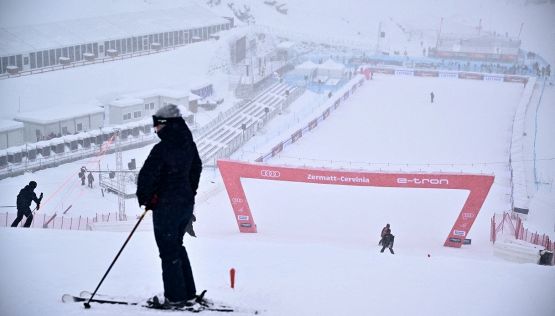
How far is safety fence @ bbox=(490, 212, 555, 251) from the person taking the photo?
594 inches

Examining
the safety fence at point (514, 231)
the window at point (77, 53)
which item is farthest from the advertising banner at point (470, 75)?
the safety fence at point (514, 231)

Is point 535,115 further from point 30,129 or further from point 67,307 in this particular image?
point 67,307

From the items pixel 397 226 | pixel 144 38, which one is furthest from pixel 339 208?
pixel 144 38

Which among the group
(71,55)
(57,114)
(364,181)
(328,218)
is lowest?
(328,218)

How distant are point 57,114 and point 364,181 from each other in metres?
21.3

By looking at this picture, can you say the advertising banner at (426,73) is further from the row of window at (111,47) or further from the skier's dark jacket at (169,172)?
the skier's dark jacket at (169,172)

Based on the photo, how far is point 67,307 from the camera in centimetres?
427

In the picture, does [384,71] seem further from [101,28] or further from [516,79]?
[101,28]

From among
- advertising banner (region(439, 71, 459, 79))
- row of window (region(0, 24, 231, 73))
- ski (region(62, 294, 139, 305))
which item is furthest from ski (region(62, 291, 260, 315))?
advertising banner (region(439, 71, 459, 79))

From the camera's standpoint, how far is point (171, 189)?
3.98 meters

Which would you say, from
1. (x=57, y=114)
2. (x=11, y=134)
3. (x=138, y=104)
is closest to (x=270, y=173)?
(x=11, y=134)

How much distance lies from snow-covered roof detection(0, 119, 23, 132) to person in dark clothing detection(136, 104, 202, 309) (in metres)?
27.8

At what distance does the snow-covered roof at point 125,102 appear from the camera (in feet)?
112

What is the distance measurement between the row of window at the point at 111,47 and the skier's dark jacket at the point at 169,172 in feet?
125
